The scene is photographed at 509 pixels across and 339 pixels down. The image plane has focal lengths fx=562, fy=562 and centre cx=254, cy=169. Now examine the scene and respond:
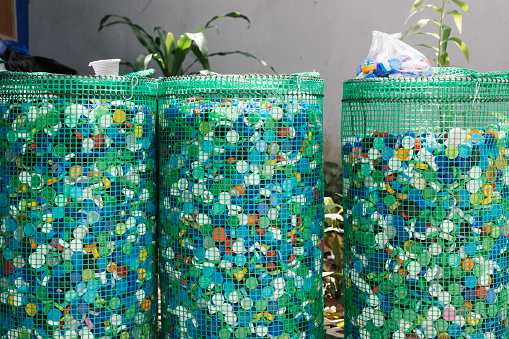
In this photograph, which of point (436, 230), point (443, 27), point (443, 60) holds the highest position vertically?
point (443, 27)

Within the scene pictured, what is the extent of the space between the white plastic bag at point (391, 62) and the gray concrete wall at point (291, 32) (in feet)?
4.76

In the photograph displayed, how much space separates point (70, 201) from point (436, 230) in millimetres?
1141

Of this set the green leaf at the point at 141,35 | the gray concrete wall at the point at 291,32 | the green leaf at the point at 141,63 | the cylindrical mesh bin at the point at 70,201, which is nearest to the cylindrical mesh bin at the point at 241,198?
the cylindrical mesh bin at the point at 70,201

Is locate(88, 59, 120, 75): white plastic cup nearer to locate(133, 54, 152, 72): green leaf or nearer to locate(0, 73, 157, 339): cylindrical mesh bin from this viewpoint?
locate(0, 73, 157, 339): cylindrical mesh bin

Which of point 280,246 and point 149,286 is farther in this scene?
point 149,286

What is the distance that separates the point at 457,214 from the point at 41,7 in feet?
11.7

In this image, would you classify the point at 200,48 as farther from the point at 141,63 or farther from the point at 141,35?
the point at 141,35

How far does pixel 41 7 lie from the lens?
13.7ft

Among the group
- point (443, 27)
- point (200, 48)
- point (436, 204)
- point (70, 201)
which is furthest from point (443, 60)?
point (70, 201)

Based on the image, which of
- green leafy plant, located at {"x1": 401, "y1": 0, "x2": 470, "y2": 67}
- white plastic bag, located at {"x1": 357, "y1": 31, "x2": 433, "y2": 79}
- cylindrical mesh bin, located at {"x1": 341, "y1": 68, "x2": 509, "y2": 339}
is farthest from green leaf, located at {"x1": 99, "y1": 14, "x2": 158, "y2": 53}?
cylindrical mesh bin, located at {"x1": 341, "y1": 68, "x2": 509, "y2": 339}

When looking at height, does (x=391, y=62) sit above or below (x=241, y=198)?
above

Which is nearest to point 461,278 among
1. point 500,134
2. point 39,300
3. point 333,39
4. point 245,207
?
point 500,134

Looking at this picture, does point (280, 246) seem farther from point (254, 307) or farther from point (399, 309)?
point (399, 309)

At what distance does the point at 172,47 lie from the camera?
12.0ft
